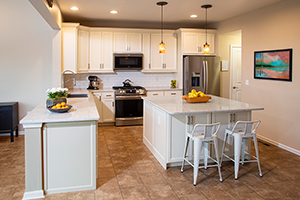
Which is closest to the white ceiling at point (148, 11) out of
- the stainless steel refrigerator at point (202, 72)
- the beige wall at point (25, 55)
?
the beige wall at point (25, 55)

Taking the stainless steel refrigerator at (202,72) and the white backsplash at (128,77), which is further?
the white backsplash at (128,77)

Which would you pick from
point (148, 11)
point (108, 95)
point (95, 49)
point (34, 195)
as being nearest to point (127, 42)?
point (95, 49)

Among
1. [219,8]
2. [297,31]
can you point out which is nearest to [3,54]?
[219,8]

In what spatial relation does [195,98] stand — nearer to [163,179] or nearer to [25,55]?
[163,179]

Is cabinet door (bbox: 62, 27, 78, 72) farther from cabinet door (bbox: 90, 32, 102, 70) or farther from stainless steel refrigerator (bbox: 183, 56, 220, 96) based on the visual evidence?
stainless steel refrigerator (bbox: 183, 56, 220, 96)

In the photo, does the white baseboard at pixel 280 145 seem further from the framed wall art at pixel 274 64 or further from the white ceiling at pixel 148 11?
the white ceiling at pixel 148 11

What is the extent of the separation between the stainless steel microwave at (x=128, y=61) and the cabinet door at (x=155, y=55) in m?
0.33

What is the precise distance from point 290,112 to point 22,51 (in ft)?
17.1

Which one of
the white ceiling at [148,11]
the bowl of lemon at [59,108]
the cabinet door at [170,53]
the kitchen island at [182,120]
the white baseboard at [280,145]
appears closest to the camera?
the bowl of lemon at [59,108]

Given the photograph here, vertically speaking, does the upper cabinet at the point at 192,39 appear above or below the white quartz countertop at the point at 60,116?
above

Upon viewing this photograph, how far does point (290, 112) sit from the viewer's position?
15.1 feet

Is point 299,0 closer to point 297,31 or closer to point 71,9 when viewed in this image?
point 297,31

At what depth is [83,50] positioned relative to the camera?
6305 millimetres

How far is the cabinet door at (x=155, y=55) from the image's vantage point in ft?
22.4
